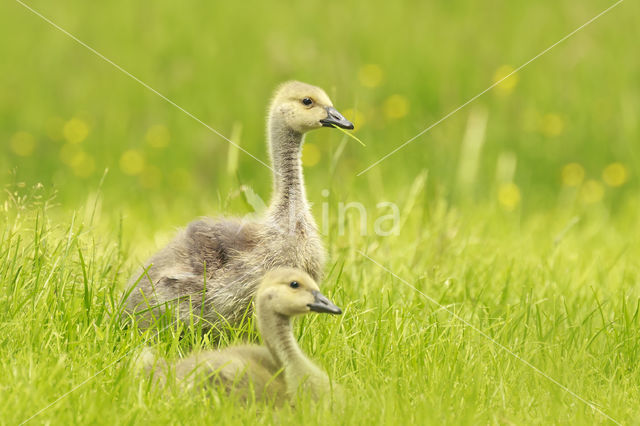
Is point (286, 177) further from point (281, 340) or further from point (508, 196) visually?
point (508, 196)

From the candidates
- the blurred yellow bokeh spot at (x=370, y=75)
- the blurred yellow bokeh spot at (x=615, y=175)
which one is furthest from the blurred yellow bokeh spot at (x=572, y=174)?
the blurred yellow bokeh spot at (x=370, y=75)

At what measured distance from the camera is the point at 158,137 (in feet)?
32.2

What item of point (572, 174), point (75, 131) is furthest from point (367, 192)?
point (75, 131)

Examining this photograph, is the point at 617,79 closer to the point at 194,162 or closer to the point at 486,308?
the point at 194,162

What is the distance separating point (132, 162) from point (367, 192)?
284 centimetres

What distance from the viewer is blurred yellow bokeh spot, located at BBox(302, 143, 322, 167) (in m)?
9.40

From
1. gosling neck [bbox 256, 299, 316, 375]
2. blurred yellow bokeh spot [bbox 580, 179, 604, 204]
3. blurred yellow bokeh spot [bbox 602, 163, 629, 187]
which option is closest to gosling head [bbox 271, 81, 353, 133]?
gosling neck [bbox 256, 299, 316, 375]

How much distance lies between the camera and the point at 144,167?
957 cm

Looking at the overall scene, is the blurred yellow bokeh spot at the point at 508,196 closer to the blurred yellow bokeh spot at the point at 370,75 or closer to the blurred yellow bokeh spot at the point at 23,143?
the blurred yellow bokeh spot at the point at 370,75

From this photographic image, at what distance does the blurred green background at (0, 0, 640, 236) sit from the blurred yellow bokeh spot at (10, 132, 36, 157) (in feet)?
0.05

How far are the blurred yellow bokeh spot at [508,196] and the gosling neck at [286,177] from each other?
12.6 ft

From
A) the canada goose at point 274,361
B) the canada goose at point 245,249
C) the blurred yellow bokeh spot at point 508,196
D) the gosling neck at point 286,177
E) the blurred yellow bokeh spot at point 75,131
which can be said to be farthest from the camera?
the blurred yellow bokeh spot at point 75,131

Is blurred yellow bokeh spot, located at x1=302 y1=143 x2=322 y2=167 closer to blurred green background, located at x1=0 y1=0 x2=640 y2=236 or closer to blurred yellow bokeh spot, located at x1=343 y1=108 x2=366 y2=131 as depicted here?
blurred green background, located at x1=0 y1=0 x2=640 y2=236

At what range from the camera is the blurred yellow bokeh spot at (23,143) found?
9.69m
